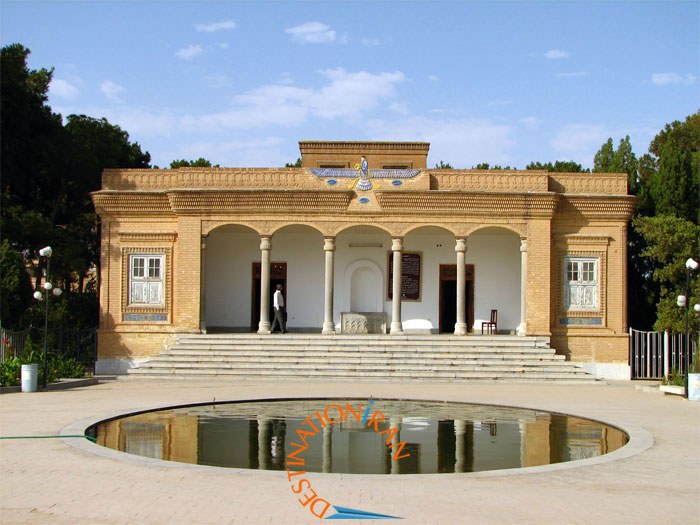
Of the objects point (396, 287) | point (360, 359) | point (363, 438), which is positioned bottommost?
point (363, 438)

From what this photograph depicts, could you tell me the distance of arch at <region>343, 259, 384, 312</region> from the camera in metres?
26.9

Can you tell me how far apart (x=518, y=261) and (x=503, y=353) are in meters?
4.93

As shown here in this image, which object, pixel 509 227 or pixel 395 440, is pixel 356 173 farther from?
A: pixel 395 440

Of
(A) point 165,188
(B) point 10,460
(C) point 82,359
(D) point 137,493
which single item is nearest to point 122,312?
(C) point 82,359

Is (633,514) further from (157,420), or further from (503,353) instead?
(503,353)

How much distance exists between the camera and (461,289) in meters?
24.3

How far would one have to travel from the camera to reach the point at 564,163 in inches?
1538

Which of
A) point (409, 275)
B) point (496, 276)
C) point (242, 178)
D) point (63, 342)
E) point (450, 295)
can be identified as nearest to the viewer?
point (63, 342)

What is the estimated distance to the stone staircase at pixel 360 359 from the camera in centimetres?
2153

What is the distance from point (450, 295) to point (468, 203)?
383 cm

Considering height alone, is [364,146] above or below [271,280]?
above

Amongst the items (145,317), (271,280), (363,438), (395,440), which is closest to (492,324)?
(271,280)

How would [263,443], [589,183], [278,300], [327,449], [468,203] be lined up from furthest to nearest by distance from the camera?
[278,300], [589,183], [468,203], [263,443], [327,449]

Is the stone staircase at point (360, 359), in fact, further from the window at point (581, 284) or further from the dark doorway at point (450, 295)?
the dark doorway at point (450, 295)
